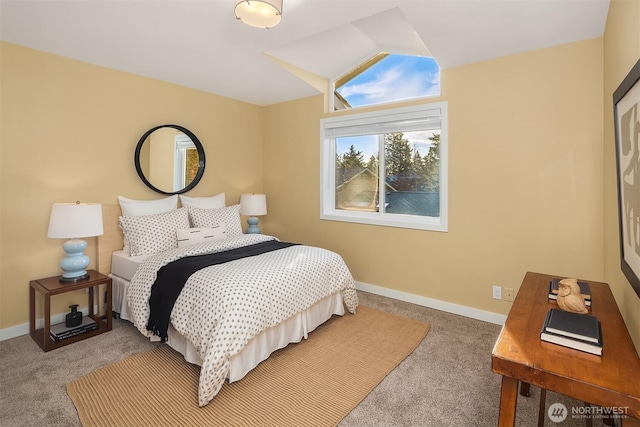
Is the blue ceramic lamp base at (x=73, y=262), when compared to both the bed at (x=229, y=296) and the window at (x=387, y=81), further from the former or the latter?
the window at (x=387, y=81)

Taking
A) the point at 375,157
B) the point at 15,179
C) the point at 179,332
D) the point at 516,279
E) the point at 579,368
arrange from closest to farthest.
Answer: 1. the point at 579,368
2. the point at 179,332
3. the point at 15,179
4. the point at 516,279
5. the point at 375,157

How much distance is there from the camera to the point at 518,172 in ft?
8.80

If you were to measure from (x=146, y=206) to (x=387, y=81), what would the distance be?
2862 mm

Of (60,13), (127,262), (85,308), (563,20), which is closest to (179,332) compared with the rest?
(127,262)

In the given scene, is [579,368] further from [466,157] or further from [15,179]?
[15,179]

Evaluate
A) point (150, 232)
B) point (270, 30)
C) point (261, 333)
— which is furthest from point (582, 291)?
point (150, 232)

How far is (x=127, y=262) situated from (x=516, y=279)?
11.1 feet

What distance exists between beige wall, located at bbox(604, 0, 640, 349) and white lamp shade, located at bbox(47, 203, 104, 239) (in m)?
3.26

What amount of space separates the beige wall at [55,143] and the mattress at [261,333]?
475 mm

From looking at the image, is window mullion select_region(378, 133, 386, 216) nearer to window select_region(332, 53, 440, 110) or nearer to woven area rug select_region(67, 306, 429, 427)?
window select_region(332, 53, 440, 110)

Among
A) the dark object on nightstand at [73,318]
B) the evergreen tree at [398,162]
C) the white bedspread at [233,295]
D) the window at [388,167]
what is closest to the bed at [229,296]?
the white bedspread at [233,295]

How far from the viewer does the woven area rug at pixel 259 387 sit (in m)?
1.70

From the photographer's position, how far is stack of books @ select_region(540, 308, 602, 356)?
111 centimetres

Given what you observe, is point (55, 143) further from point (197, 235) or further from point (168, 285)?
point (168, 285)
